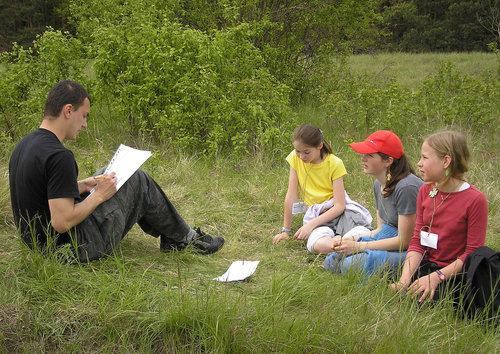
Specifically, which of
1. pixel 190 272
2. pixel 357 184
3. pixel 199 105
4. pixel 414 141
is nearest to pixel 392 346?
pixel 190 272

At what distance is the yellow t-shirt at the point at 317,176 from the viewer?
4383 mm

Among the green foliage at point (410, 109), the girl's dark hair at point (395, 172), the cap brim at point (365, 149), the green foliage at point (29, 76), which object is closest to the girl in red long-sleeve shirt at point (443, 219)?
the girl's dark hair at point (395, 172)

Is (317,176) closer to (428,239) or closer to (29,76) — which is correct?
(428,239)

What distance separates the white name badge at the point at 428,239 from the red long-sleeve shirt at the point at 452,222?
48 millimetres

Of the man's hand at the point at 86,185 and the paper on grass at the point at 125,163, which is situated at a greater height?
the paper on grass at the point at 125,163

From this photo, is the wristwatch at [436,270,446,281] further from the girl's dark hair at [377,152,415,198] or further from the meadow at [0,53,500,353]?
the girl's dark hair at [377,152,415,198]

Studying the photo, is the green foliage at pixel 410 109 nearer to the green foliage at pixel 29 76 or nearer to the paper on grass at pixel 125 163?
the green foliage at pixel 29 76

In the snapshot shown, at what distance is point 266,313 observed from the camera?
2.79 metres

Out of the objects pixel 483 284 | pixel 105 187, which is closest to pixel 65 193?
pixel 105 187

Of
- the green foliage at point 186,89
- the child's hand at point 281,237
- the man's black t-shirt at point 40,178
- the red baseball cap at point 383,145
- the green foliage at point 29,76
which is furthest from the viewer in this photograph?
the green foliage at point 29,76

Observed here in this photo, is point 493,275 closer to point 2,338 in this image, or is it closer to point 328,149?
point 328,149

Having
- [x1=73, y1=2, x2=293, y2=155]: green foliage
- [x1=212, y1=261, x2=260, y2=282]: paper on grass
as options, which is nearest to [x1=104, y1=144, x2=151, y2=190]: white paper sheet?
[x1=212, y1=261, x2=260, y2=282]: paper on grass

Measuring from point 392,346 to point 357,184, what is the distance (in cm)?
338

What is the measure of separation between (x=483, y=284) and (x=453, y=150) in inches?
31.8
